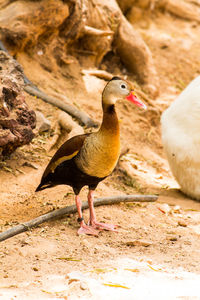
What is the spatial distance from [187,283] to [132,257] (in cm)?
51

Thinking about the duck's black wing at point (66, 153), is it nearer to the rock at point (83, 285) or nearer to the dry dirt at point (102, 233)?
the dry dirt at point (102, 233)

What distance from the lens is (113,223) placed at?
3.86 meters

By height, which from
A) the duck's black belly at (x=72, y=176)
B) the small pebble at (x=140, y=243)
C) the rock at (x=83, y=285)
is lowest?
the small pebble at (x=140, y=243)

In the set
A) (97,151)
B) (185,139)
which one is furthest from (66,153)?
(185,139)

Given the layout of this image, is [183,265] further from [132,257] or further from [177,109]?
[177,109]

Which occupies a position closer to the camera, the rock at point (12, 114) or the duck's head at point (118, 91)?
the duck's head at point (118, 91)

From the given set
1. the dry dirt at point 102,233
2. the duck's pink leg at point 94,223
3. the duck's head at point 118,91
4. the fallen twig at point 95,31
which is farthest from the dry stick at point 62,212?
the fallen twig at point 95,31

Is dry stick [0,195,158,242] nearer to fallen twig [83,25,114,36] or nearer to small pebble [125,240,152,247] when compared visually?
small pebble [125,240,152,247]

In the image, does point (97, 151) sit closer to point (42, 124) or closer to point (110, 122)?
point (110, 122)

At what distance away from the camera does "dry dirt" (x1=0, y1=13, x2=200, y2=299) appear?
8.60ft

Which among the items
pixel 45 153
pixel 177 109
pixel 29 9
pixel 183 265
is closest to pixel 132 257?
pixel 183 265

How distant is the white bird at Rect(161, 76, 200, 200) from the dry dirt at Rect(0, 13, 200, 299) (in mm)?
254

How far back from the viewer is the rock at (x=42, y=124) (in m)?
5.02

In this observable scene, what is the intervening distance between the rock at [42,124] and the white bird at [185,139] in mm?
1354
